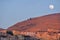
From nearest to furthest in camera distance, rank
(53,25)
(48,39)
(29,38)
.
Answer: (29,38), (48,39), (53,25)

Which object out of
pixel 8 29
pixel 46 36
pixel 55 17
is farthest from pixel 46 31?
pixel 8 29

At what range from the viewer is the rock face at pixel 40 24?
5.37 m

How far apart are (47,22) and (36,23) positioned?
0.32 m

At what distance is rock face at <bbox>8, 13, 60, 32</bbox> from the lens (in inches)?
211

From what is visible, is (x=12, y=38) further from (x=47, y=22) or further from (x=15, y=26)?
(x=47, y=22)

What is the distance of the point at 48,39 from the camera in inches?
197

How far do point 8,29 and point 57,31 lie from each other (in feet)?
4.31

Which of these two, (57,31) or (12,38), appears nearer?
(12,38)

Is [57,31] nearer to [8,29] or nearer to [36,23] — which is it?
[36,23]

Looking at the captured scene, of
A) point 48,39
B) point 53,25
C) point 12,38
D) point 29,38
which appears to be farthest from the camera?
point 53,25

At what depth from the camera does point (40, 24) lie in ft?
18.0

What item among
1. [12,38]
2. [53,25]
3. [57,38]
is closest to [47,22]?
[53,25]

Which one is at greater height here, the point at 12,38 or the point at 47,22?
the point at 47,22

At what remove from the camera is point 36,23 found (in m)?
5.54
